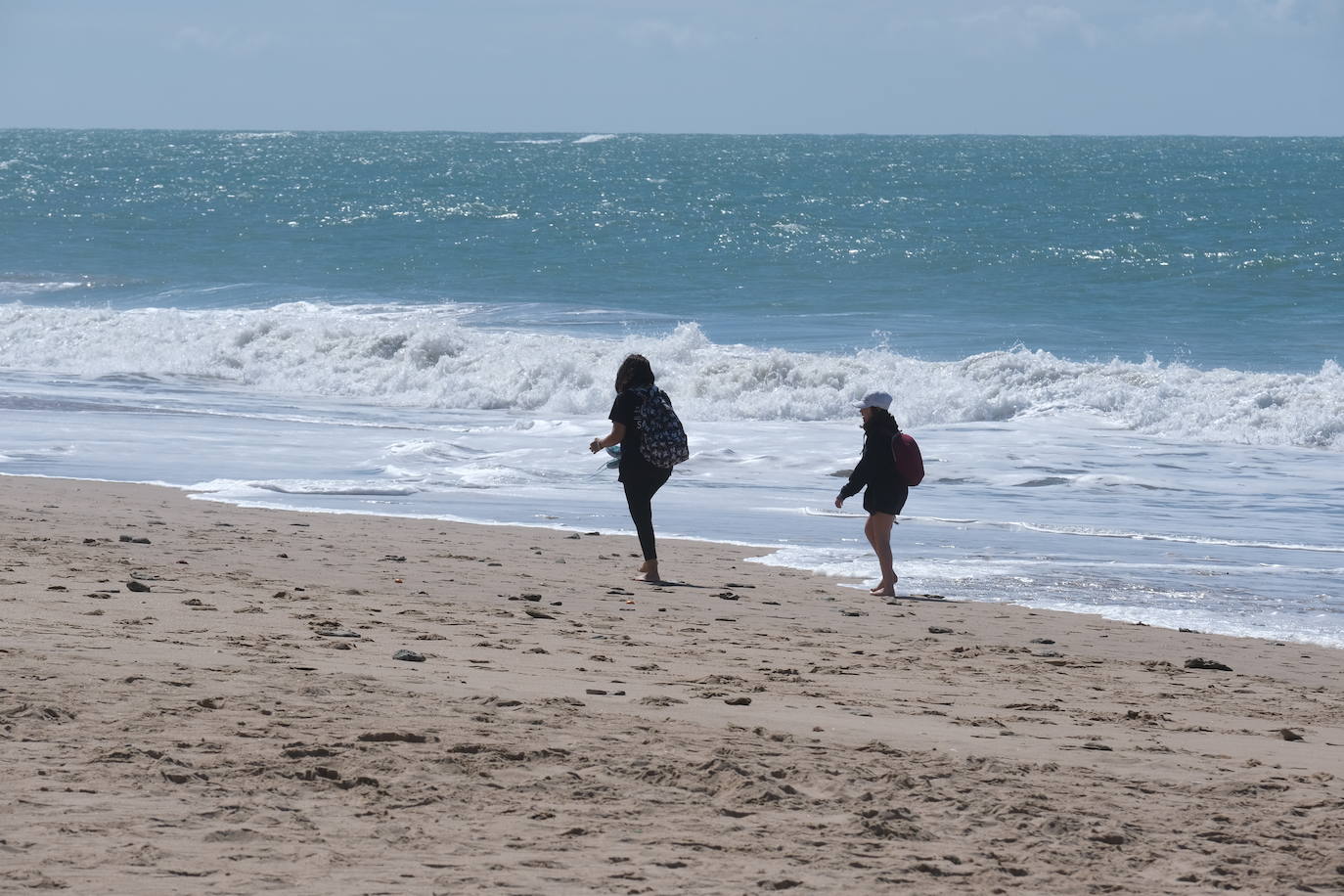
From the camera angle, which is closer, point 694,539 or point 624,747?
point 624,747

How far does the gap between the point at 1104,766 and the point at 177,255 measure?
39033mm

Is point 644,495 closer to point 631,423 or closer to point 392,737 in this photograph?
point 631,423

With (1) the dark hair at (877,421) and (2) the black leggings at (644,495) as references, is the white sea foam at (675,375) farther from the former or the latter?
(2) the black leggings at (644,495)

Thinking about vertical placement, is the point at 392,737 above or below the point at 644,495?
below

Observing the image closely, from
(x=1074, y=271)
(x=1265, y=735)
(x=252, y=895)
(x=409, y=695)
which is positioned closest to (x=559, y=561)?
(x=409, y=695)

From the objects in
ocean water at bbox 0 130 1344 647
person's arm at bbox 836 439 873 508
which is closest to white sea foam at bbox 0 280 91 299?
ocean water at bbox 0 130 1344 647

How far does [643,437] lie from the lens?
8742 mm

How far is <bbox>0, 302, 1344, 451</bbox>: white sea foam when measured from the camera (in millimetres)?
17203

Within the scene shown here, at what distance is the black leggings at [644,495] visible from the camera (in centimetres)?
867

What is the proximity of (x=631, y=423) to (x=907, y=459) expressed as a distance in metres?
1.62

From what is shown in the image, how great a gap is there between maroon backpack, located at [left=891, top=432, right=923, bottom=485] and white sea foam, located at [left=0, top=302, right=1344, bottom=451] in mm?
4577

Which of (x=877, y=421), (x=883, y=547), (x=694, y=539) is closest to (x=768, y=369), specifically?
(x=694, y=539)

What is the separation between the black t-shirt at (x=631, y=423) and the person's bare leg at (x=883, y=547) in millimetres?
1349

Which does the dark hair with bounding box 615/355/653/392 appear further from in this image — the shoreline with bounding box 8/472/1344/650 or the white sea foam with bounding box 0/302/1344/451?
the white sea foam with bounding box 0/302/1344/451
